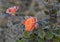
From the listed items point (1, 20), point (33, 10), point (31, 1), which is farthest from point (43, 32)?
point (31, 1)

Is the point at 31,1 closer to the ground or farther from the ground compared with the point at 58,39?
farther from the ground

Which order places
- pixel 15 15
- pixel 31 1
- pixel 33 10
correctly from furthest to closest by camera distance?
1. pixel 31 1
2. pixel 33 10
3. pixel 15 15

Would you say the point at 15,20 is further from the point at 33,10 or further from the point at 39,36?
the point at 33,10

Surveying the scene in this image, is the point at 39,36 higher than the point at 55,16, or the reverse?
the point at 55,16

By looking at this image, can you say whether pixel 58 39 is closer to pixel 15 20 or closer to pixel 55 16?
pixel 55 16

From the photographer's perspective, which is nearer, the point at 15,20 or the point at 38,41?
the point at 38,41

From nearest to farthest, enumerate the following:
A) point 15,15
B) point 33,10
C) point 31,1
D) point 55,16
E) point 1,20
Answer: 1. point 55,16
2. point 15,15
3. point 1,20
4. point 33,10
5. point 31,1

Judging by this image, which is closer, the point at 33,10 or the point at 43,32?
the point at 43,32

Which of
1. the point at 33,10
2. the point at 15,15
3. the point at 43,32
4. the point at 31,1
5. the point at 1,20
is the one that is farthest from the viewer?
the point at 31,1

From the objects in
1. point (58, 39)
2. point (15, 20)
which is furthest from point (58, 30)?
point (15, 20)
